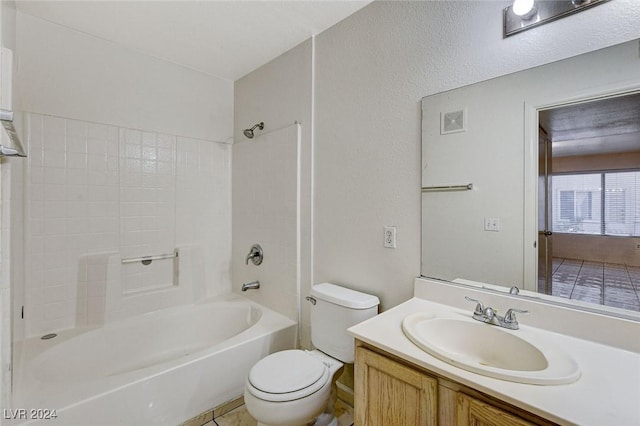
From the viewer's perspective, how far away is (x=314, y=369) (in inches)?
57.1

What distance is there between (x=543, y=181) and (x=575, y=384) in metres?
0.73

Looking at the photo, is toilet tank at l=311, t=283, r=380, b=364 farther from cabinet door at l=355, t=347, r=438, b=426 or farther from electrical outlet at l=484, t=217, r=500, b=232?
electrical outlet at l=484, t=217, r=500, b=232

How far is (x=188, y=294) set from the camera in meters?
2.47

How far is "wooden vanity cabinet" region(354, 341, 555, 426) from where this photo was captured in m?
0.76

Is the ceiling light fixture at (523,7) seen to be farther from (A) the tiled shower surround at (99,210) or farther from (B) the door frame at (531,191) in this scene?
(A) the tiled shower surround at (99,210)

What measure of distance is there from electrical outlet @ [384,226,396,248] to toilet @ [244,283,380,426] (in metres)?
Answer: 0.31

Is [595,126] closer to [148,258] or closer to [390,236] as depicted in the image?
[390,236]

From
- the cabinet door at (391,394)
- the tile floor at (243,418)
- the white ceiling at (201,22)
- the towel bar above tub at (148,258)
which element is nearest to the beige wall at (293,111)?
the white ceiling at (201,22)

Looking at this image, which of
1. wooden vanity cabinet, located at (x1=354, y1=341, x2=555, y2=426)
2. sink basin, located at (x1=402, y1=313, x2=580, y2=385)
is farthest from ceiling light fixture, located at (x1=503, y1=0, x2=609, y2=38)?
wooden vanity cabinet, located at (x1=354, y1=341, x2=555, y2=426)

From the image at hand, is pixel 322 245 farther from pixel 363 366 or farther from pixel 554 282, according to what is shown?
pixel 554 282

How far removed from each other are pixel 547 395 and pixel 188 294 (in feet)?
8.02

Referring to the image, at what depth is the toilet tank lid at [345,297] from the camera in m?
1.55

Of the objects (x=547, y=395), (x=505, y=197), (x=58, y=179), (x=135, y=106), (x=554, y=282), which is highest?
(x=135, y=106)

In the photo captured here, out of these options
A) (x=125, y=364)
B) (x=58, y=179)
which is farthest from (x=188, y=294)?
(x=58, y=179)
